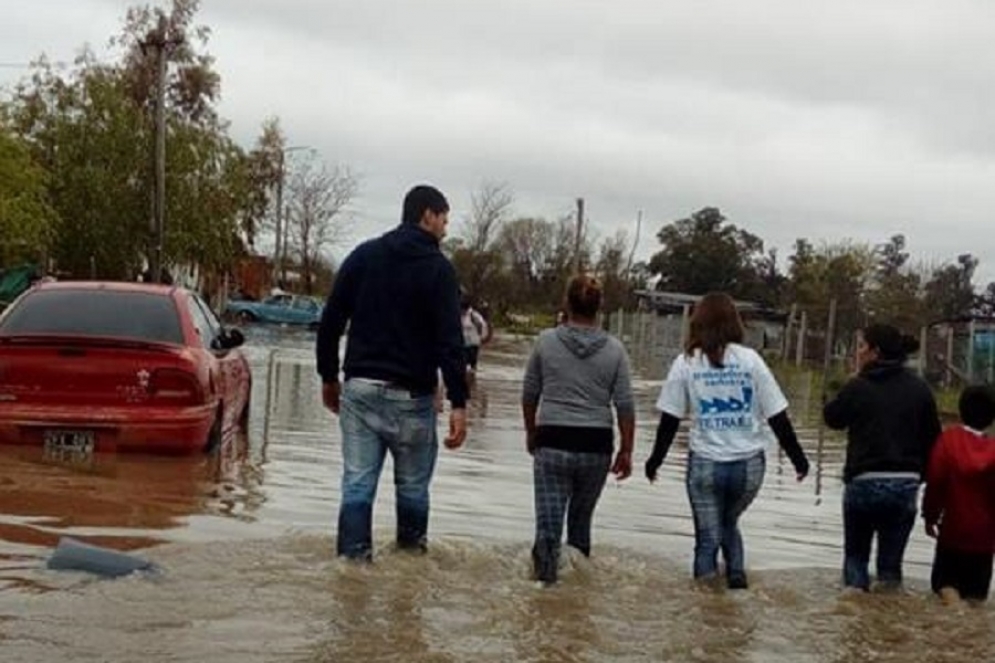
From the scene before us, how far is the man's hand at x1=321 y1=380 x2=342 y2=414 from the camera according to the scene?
747cm

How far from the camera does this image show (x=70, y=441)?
10.3 metres

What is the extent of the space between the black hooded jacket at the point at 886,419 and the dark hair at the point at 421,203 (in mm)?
2276

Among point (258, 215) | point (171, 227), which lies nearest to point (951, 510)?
point (171, 227)

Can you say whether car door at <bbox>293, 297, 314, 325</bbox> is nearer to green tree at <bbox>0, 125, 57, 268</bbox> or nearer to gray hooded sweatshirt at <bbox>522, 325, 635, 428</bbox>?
green tree at <bbox>0, 125, 57, 268</bbox>

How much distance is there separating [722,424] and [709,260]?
8432 centimetres

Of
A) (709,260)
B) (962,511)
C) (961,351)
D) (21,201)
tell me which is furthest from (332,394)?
(709,260)

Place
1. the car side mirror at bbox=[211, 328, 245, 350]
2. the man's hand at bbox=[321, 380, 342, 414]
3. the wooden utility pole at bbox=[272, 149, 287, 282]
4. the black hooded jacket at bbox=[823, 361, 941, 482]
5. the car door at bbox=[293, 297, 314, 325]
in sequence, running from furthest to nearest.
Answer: the wooden utility pole at bbox=[272, 149, 287, 282] → the car door at bbox=[293, 297, 314, 325] → the car side mirror at bbox=[211, 328, 245, 350] → the black hooded jacket at bbox=[823, 361, 941, 482] → the man's hand at bbox=[321, 380, 342, 414]

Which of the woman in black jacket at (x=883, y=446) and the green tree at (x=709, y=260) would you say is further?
the green tree at (x=709, y=260)

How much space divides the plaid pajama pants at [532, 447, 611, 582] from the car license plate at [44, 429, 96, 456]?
151 inches

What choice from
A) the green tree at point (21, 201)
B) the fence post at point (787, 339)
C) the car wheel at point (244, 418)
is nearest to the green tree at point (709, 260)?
the fence post at point (787, 339)

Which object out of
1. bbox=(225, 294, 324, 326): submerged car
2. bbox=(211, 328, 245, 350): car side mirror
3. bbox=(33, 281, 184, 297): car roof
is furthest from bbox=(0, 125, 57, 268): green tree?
bbox=(33, 281, 184, 297): car roof

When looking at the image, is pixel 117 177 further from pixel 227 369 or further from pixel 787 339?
pixel 227 369

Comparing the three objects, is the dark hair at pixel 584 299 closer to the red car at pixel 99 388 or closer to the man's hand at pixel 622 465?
the man's hand at pixel 622 465

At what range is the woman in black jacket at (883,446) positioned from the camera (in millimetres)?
7906
